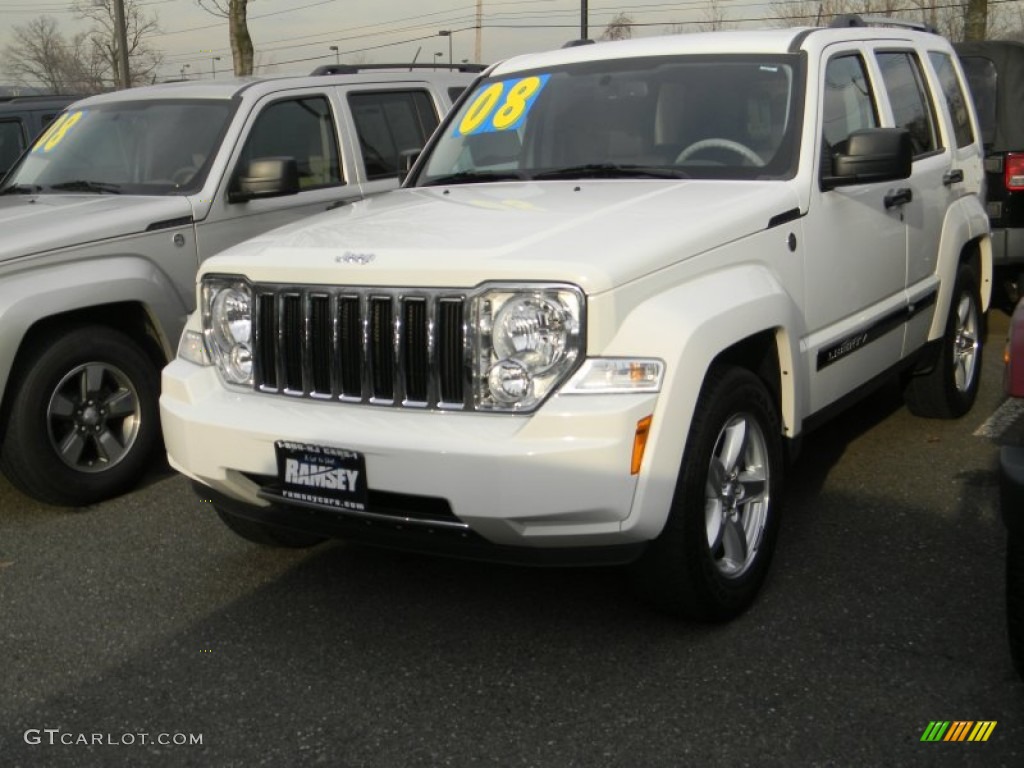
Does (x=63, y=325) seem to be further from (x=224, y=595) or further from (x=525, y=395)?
(x=525, y=395)

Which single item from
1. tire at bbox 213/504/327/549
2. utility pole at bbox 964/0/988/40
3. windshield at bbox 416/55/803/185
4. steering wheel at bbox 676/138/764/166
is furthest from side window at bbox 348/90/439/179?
utility pole at bbox 964/0/988/40

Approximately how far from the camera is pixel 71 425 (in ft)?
17.7

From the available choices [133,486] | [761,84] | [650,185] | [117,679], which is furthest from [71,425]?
[761,84]

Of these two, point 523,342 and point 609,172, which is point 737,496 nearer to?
point 523,342

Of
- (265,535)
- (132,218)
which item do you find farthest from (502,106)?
(265,535)

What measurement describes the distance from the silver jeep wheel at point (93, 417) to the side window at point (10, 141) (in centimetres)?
420

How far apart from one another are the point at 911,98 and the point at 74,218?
3.91 metres

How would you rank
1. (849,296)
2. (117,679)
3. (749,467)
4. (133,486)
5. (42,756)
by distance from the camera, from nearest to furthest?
(42,756)
(117,679)
(749,467)
(849,296)
(133,486)

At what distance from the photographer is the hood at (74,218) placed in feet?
16.9

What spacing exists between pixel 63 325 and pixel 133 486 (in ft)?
2.65

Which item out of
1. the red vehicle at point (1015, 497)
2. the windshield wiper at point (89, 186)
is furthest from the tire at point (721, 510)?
the windshield wiper at point (89, 186)

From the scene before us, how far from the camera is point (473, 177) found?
16.5 feet

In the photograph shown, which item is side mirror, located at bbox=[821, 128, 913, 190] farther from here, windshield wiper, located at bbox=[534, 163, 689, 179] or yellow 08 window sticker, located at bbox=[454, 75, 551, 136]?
yellow 08 window sticker, located at bbox=[454, 75, 551, 136]

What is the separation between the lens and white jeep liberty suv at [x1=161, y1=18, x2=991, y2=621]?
332 centimetres
